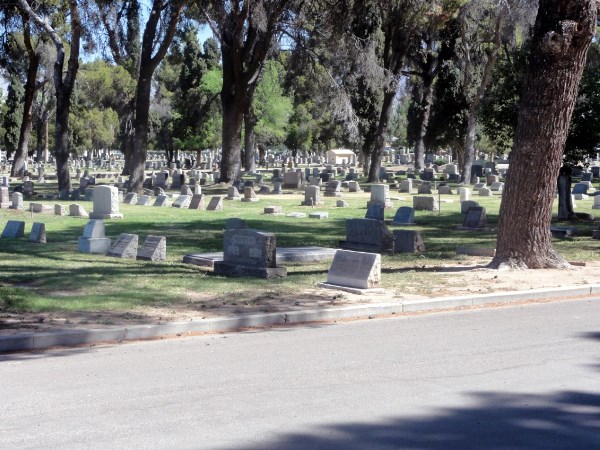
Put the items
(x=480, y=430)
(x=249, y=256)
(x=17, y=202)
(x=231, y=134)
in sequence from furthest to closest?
(x=231, y=134), (x=17, y=202), (x=249, y=256), (x=480, y=430)

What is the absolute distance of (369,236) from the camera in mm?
19984

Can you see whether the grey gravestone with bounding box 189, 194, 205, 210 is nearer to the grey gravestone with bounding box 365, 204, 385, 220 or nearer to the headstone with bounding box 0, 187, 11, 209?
the headstone with bounding box 0, 187, 11, 209

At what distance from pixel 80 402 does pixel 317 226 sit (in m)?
18.9

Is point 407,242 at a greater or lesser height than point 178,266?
greater

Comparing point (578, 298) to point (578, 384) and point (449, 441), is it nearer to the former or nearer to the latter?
point (578, 384)

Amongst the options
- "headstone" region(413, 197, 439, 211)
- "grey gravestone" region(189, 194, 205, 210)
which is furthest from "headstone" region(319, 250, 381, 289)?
"grey gravestone" region(189, 194, 205, 210)

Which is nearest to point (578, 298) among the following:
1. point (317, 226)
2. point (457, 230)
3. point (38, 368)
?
point (38, 368)

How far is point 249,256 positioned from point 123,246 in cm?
401

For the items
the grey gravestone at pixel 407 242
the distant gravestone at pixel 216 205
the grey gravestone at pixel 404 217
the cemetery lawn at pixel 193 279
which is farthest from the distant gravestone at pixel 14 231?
the distant gravestone at pixel 216 205

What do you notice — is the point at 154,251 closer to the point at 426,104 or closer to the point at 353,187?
the point at 353,187

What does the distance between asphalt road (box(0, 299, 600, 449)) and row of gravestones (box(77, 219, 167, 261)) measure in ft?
24.6

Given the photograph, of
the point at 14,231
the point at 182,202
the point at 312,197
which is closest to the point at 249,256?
the point at 14,231

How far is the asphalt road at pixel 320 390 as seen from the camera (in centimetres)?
674

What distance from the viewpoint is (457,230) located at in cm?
2527
